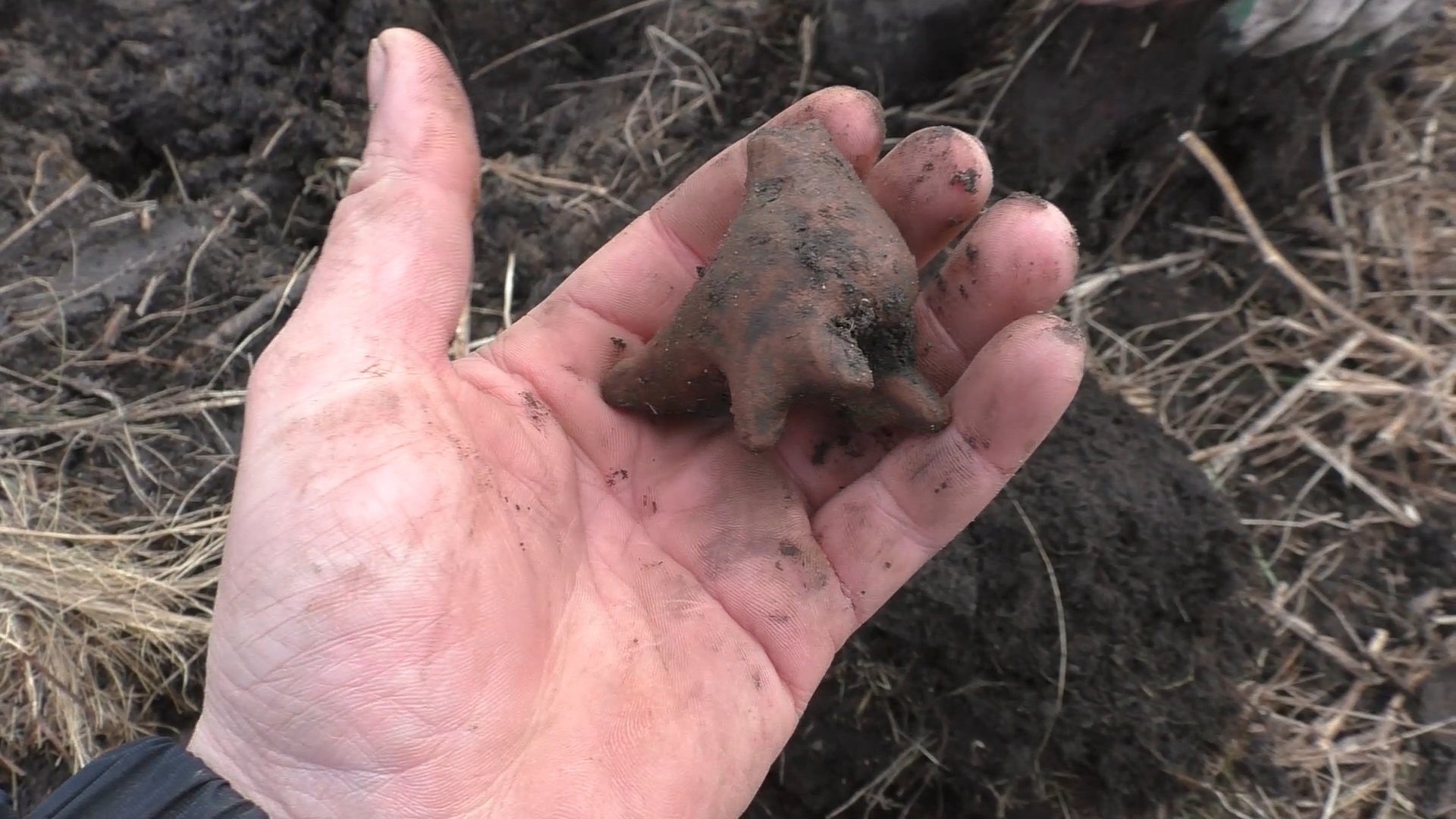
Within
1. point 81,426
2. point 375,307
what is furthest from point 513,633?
point 81,426

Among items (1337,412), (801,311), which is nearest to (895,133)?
(801,311)

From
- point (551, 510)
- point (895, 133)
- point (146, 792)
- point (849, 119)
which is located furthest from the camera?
point (895, 133)

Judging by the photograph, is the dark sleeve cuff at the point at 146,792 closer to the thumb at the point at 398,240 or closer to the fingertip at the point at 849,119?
the thumb at the point at 398,240

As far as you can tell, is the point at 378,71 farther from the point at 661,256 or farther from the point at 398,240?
the point at 661,256

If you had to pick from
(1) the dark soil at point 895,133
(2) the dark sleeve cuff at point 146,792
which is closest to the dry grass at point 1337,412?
(1) the dark soil at point 895,133

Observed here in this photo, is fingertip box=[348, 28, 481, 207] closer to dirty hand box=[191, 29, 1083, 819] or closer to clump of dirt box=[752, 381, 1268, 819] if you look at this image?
dirty hand box=[191, 29, 1083, 819]

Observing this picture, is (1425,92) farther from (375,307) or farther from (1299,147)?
(375,307)
